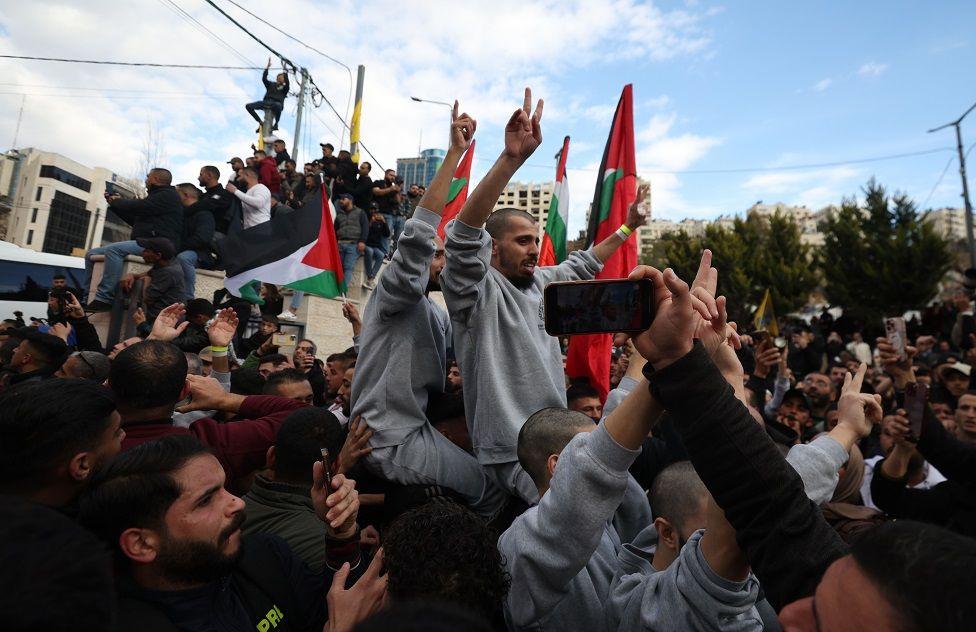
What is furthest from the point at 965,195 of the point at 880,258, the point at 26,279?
the point at 26,279

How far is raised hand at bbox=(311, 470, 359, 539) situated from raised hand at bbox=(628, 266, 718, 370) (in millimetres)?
1121

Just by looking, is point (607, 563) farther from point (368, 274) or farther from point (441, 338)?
point (368, 274)

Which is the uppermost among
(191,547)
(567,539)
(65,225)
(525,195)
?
(525,195)

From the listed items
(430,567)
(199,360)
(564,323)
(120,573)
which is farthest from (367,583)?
(199,360)

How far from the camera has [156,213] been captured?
7.15 metres

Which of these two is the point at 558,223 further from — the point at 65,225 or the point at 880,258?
the point at 65,225

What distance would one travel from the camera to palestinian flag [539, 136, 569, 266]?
623 centimetres

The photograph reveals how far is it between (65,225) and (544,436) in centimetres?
6939

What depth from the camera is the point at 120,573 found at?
1608 millimetres

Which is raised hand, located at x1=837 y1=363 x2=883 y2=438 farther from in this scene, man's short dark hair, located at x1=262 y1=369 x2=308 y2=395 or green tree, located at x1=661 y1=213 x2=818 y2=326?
green tree, located at x1=661 y1=213 x2=818 y2=326

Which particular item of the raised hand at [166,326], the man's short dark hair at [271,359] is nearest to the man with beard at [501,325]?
the raised hand at [166,326]

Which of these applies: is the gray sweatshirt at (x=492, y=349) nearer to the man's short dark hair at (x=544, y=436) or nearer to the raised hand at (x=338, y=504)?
the man's short dark hair at (x=544, y=436)

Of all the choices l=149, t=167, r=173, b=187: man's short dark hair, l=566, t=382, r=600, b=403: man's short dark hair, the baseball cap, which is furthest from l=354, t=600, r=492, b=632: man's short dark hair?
l=149, t=167, r=173, b=187: man's short dark hair

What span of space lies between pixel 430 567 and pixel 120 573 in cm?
94
